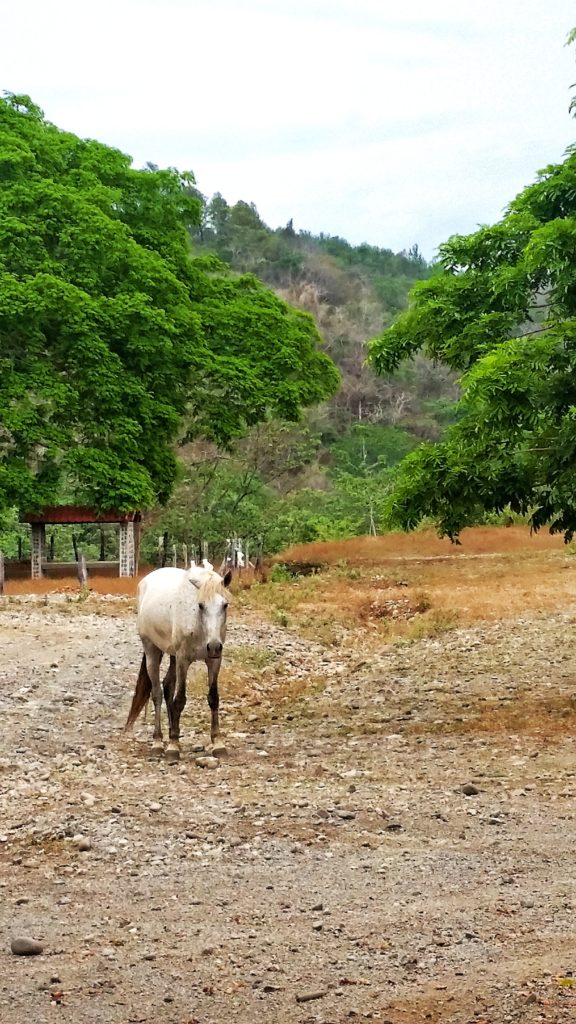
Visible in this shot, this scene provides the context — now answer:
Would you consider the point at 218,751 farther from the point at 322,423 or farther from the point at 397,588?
the point at 322,423

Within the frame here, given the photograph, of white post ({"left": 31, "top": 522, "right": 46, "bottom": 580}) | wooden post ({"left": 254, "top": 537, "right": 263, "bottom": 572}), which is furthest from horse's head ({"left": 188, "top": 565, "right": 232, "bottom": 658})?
wooden post ({"left": 254, "top": 537, "right": 263, "bottom": 572})

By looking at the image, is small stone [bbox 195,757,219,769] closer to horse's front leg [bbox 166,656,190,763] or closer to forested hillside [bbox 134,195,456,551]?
horse's front leg [bbox 166,656,190,763]

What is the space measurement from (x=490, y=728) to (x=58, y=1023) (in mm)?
9421

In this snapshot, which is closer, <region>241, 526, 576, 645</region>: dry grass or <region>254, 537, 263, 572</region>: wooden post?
<region>241, 526, 576, 645</region>: dry grass

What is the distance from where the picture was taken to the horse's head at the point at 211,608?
1249cm

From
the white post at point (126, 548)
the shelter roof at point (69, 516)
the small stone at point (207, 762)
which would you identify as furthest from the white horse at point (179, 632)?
the white post at point (126, 548)

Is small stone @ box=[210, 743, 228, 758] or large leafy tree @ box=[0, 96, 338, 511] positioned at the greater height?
large leafy tree @ box=[0, 96, 338, 511]

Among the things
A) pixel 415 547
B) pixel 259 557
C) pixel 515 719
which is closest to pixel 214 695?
pixel 515 719

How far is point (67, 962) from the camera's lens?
6715 mm

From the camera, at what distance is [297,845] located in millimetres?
9234

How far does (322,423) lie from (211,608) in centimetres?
8417

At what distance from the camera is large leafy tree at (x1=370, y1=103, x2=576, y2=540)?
13.6 meters

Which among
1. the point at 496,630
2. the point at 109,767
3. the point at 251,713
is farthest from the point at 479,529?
the point at 109,767

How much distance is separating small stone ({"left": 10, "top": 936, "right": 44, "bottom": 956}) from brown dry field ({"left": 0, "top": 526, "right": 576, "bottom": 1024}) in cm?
7
